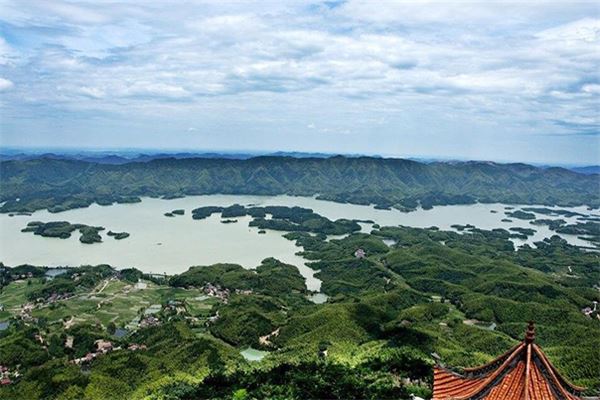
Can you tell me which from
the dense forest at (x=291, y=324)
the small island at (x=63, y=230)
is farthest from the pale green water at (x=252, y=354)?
the small island at (x=63, y=230)

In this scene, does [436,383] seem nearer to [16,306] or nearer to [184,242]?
[16,306]

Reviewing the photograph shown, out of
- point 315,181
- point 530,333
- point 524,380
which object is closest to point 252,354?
point 524,380

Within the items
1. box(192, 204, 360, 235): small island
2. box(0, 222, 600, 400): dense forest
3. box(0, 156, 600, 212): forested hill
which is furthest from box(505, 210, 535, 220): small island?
box(0, 222, 600, 400): dense forest

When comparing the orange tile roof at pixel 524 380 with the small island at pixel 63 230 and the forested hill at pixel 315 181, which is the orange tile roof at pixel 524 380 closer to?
the small island at pixel 63 230

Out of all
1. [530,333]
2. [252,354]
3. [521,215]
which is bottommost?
[252,354]

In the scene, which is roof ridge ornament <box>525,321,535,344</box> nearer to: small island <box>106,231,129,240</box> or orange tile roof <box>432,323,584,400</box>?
orange tile roof <box>432,323,584,400</box>

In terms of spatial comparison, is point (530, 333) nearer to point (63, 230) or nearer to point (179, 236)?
point (179, 236)

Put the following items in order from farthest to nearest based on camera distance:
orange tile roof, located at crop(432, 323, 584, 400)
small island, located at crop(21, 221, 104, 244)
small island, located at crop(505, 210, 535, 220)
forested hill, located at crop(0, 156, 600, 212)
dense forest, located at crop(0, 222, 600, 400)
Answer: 1. forested hill, located at crop(0, 156, 600, 212)
2. small island, located at crop(505, 210, 535, 220)
3. small island, located at crop(21, 221, 104, 244)
4. dense forest, located at crop(0, 222, 600, 400)
5. orange tile roof, located at crop(432, 323, 584, 400)
